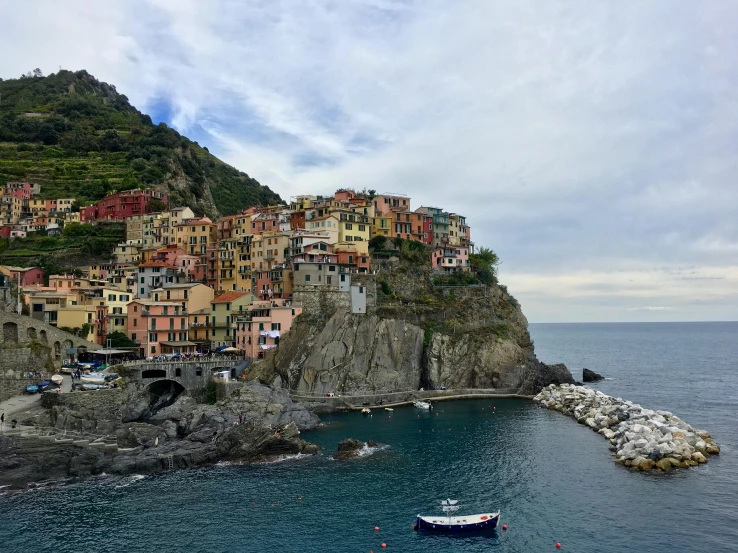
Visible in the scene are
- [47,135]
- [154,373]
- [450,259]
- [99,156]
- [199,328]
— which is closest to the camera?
[154,373]

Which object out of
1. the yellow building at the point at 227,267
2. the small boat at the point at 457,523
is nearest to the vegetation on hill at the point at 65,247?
the yellow building at the point at 227,267

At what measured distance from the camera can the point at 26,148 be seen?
14850cm

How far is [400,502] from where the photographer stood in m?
41.5

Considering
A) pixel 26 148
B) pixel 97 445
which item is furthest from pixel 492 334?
pixel 26 148

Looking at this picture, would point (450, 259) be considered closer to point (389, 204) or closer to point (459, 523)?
point (389, 204)

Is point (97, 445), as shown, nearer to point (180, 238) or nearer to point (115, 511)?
point (115, 511)

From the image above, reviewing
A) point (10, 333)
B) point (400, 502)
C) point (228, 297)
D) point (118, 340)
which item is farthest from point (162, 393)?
point (400, 502)

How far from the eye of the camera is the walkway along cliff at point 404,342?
248ft

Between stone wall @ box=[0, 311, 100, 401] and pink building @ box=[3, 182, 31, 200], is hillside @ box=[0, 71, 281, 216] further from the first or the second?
stone wall @ box=[0, 311, 100, 401]

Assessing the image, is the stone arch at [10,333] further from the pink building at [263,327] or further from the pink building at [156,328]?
the pink building at [263,327]

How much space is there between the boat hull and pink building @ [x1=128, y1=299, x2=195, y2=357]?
51271 millimetres

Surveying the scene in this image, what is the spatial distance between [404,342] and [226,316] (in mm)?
25243

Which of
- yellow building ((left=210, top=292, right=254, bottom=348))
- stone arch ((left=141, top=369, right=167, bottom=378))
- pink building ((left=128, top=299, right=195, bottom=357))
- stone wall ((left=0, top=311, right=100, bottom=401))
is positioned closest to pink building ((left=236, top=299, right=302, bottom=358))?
yellow building ((left=210, top=292, right=254, bottom=348))

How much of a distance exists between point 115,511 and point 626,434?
4407 centimetres
